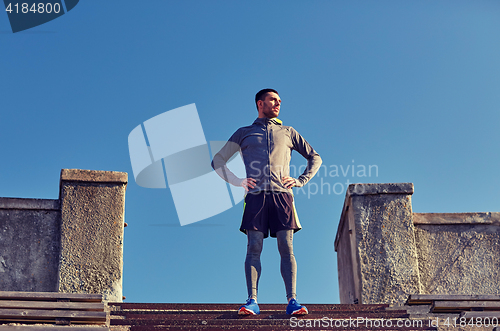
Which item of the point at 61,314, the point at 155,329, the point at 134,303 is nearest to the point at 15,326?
the point at 61,314

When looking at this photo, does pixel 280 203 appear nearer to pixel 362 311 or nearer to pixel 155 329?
pixel 362 311

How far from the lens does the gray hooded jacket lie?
5867 mm

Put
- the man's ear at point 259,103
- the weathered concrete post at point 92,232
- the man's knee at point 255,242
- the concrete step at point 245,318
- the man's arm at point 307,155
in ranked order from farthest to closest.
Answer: the weathered concrete post at point 92,232
the man's ear at point 259,103
the man's arm at point 307,155
the man's knee at point 255,242
the concrete step at point 245,318

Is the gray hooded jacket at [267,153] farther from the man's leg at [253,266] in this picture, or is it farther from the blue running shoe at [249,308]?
the blue running shoe at [249,308]

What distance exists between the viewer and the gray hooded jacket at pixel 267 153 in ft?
19.2

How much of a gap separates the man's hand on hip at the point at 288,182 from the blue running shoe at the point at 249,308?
3.76ft

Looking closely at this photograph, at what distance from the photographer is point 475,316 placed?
4.98 meters

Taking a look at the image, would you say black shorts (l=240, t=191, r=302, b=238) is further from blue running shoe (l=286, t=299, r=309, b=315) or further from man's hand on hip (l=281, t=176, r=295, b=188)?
blue running shoe (l=286, t=299, r=309, b=315)

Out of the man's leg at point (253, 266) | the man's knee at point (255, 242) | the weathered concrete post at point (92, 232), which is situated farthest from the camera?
the weathered concrete post at point (92, 232)

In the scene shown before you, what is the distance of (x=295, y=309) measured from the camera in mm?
5215

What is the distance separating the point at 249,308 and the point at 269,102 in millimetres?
2076

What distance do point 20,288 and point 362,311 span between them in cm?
368

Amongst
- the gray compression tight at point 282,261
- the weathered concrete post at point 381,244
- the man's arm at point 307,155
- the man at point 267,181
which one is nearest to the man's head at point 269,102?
Answer: the man at point 267,181

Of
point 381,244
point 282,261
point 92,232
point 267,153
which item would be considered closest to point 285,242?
point 282,261
